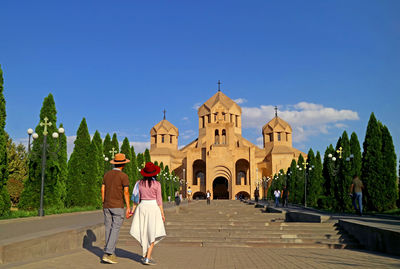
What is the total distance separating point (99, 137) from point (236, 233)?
59.0 ft

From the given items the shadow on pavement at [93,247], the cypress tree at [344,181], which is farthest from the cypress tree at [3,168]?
the cypress tree at [344,181]

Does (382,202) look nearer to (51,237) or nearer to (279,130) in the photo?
(51,237)

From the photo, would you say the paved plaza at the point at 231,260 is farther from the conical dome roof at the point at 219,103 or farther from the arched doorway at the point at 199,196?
the conical dome roof at the point at 219,103

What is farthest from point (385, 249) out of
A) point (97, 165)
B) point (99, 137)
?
point (99, 137)

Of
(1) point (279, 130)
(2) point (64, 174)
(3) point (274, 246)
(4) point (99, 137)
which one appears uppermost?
(1) point (279, 130)

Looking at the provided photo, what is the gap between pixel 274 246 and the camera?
329 inches

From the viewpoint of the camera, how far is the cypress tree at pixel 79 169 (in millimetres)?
22016

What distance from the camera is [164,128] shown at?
6969cm

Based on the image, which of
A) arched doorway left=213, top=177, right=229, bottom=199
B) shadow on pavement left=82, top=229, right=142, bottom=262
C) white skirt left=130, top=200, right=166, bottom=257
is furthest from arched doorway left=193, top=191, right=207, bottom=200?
white skirt left=130, top=200, right=166, bottom=257

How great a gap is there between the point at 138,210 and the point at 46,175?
1323 cm

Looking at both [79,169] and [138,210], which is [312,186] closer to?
[79,169]

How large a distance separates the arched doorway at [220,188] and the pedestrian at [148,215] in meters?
64.2

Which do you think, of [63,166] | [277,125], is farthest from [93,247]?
[277,125]

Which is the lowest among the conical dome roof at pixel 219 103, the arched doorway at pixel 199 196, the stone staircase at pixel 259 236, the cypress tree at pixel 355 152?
the arched doorway at pixel 199 196
